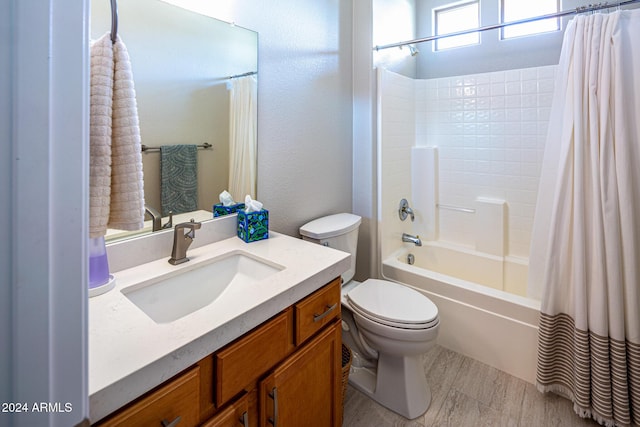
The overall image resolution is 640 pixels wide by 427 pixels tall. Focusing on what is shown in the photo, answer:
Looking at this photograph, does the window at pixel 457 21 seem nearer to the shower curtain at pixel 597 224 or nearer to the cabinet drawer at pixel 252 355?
the shower curtain at pixel 597 224

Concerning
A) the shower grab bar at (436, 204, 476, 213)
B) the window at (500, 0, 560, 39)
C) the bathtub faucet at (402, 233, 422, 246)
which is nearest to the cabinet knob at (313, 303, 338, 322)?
the bathtub faucet at (402, 233, 422, 246)

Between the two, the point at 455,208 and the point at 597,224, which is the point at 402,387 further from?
the point at 455,208

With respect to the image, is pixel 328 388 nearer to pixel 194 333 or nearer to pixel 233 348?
pixel 233 348

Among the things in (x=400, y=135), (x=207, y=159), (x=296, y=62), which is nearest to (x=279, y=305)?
(x=207, y=159)

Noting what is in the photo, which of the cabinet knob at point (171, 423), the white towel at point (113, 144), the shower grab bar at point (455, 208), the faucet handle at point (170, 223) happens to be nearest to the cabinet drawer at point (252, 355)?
the cabinet knob at point (171, 423)

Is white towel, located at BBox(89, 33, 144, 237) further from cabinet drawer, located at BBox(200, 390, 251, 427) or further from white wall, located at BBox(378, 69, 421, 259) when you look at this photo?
white wall, located at BBox(378, 69, 421, 259)

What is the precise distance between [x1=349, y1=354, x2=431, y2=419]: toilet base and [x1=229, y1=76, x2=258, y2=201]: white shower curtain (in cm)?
108

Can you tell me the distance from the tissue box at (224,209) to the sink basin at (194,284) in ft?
0.76

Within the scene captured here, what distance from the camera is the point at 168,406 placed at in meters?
0.73

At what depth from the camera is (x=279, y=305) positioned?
39.5 inches

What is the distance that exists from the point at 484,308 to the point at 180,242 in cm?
168

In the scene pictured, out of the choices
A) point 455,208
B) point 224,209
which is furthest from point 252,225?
point 455,208

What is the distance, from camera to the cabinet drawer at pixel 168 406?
67 cm

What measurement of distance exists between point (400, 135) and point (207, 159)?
156cm
